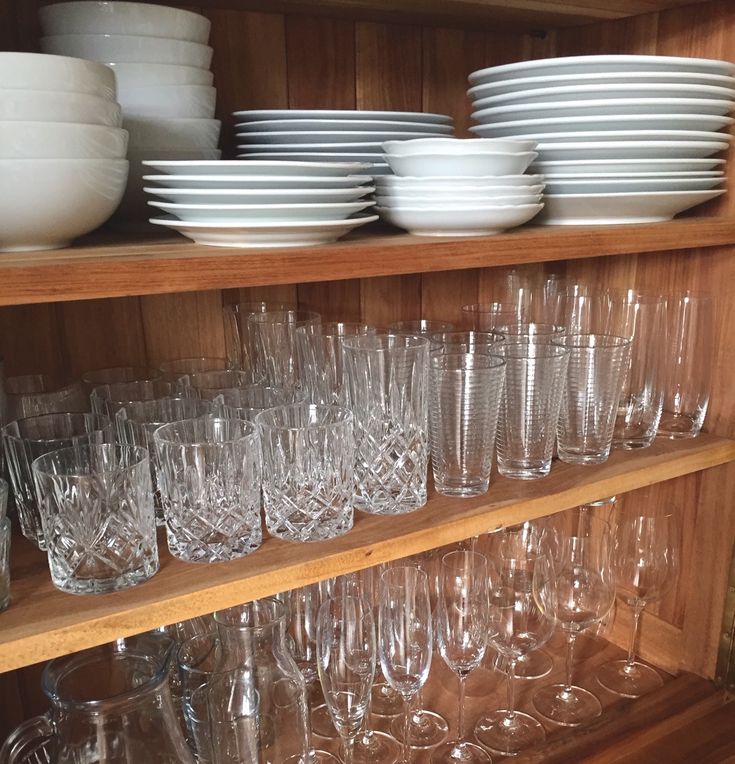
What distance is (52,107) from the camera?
2.07 ft

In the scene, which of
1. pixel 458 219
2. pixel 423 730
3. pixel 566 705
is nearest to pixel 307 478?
pixel 458 219

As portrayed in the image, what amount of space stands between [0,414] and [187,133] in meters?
0.35

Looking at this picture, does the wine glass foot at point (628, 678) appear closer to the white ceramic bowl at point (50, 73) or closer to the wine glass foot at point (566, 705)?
the wine glass foot at point (566, 705)

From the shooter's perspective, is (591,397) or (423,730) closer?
(591,397)

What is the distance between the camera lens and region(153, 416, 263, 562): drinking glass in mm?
745

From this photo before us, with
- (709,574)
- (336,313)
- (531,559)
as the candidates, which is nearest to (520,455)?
(531,559)

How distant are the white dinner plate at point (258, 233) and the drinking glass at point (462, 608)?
1.49ft

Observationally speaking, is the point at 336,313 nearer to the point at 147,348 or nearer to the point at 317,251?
the point at 147,348

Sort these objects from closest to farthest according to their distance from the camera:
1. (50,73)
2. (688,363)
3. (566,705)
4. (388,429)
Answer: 1. (50,73)
2. (388,429)
3. (688,363)
4. (566,705)

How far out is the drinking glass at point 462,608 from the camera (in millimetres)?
991

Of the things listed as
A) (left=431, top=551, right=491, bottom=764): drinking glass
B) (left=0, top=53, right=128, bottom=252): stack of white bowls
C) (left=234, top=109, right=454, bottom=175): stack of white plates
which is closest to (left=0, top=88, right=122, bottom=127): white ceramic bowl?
(left=0, top=53, right=128, bottom=252): stack of white bowls

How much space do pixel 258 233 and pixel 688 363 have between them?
25.9 inches

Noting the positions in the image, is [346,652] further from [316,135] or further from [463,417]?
[316,135]

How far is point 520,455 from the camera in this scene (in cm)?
96
